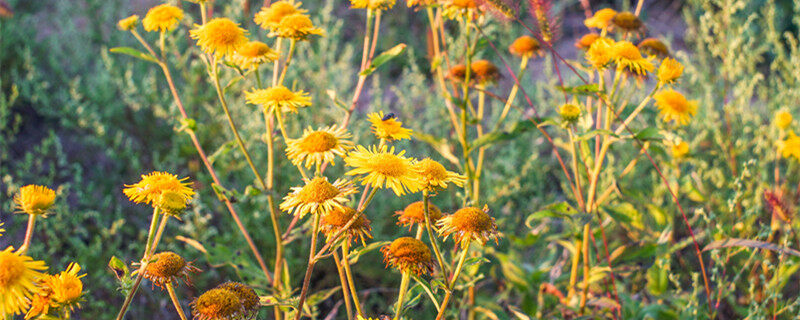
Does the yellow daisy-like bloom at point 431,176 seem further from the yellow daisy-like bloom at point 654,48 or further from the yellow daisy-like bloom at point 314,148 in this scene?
the yellow daisy-like bloom at point 654,48

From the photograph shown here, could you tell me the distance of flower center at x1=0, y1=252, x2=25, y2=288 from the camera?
0.83 metres

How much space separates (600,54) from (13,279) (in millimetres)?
1397

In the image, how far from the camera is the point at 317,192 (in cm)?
98

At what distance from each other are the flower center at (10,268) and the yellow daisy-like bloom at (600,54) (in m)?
1.34

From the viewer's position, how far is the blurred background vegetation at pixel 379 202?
180 centimetres

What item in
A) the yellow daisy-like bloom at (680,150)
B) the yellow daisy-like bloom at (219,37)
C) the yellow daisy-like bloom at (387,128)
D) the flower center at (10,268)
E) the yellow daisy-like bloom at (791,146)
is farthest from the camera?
the yellow daisy-like bloom at (791,146)

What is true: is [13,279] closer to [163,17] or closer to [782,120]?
[163,17]

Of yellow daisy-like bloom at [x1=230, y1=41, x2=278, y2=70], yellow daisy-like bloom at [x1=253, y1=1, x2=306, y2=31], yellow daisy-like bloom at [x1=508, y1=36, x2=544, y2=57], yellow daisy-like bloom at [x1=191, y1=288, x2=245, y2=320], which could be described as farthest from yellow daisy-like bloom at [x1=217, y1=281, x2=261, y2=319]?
yellow daisy-like bloom at [x1=508, y1=36, x2=544, y2=57]

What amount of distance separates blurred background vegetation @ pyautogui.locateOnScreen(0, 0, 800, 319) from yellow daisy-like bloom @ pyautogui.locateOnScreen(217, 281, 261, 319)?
1.18 ft

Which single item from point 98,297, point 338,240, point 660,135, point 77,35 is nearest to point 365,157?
point 338,240

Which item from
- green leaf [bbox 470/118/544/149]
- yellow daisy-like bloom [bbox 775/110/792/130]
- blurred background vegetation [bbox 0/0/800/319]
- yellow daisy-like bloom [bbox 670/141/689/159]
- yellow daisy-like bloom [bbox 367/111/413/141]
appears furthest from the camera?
yellow daisy-like bloom [bbox 775/110/792/130]

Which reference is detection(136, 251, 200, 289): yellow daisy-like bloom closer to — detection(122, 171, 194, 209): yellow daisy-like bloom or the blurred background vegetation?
detection(122, 171, 194, 209): yellow daisy-like bloom

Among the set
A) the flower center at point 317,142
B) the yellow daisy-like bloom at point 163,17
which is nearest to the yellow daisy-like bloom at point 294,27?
the yellow daisy-like bloom at point 163,17

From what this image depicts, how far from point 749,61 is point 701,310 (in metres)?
1.47
